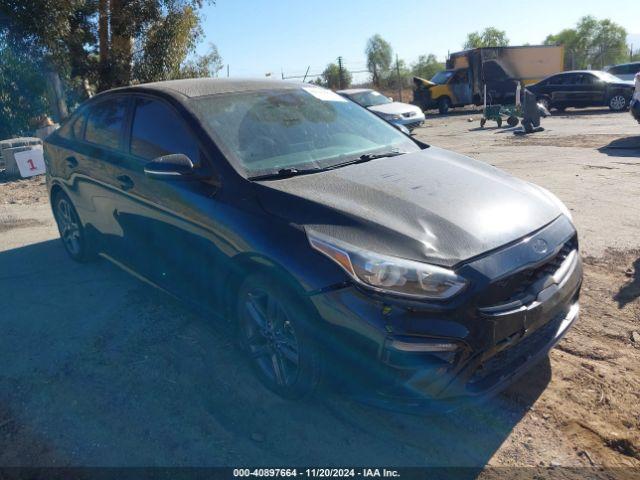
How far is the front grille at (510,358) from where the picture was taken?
2.49 metres

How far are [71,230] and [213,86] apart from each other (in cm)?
244

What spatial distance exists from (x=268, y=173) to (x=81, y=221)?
2640mm

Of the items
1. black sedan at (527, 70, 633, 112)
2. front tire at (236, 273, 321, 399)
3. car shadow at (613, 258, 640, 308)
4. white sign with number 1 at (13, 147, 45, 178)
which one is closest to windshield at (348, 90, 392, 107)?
black sedan at (527, 70, 633, 112)

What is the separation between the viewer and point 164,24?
14.2 meters

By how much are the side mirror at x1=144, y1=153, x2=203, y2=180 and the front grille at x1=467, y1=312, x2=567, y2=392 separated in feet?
6.30

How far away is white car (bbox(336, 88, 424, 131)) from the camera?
16125 millimetres

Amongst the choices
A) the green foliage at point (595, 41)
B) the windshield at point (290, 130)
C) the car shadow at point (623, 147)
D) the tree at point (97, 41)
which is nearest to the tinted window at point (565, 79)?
the car shadow at point (623, 147)

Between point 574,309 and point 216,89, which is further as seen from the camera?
point 216,89

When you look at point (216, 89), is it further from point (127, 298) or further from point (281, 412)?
point (281, 412)

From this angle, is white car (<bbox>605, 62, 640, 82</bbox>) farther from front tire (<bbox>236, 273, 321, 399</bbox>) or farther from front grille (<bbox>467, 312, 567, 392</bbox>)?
front tire (<bbox>236, 273, 321, 399</bbox>)

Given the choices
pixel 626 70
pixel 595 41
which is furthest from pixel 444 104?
pixel 595 41

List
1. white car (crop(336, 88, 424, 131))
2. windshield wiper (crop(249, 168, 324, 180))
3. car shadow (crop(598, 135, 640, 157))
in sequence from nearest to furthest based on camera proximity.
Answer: windshield wiper (crop(249, 168, 324, 180))
car shadow (crop(598, 135, 640, 157))
white car (crop(336, 88, 424, 131))

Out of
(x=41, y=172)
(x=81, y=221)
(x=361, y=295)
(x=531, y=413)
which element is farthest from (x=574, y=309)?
(x=41, y=172)

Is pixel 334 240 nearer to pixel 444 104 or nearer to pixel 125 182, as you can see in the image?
pixel 125 182
